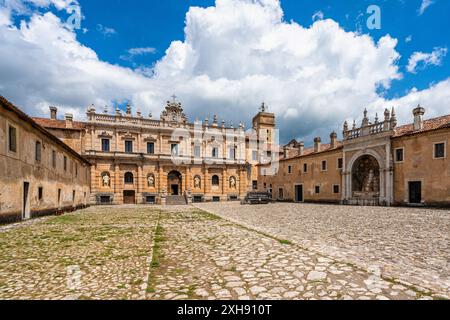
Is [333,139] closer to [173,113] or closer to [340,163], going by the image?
[340,163]

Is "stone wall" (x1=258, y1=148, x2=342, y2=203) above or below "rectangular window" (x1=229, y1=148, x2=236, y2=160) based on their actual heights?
below

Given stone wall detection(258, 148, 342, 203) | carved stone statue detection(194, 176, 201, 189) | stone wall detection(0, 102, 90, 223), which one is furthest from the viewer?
carved stone statue detection(194, 176, 201, 189)

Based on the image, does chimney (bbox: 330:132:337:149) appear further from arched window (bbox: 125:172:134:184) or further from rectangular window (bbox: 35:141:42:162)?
rectangular window (bbox: 35:141:42:162)

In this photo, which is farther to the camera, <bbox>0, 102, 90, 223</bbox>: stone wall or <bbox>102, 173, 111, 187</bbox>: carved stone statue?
<bbox>102, 173, 111, 187</bbox>: carved stone statue

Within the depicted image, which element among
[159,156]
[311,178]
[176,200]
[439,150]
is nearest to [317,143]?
[311,178]

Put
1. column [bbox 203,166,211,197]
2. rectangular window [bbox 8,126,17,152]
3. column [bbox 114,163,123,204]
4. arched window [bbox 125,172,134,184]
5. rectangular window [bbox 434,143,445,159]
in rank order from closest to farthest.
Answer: rectangular window [bbox 8,126,17,152] < rectangular window [bbox 434,143,445,159] < column [bbox 114,163,123,204] < arched window [bbox 125,172,134,184] < column [bbox 203,166,211,197]

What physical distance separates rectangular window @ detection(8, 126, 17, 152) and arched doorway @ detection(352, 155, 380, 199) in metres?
27.6

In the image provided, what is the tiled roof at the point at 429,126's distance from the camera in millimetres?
19109

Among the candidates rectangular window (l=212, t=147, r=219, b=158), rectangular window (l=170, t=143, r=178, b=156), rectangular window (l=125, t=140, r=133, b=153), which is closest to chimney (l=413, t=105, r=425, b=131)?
rectangular window (l=212, t=147, r=219, b=158)

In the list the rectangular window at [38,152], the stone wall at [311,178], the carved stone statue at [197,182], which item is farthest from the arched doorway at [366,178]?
the rectangular window at [38,152]

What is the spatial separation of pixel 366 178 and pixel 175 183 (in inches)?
1022

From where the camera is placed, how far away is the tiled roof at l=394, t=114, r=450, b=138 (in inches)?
752

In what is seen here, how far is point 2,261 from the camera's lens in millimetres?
5000
